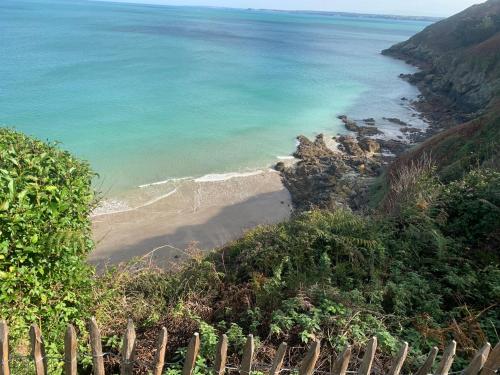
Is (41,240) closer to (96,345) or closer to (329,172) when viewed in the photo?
(96,345)

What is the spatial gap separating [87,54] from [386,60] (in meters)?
59.1

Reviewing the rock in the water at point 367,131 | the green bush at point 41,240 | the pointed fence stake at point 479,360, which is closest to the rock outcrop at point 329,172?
the rock in the water at point 367,131

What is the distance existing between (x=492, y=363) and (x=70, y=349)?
13.1ft

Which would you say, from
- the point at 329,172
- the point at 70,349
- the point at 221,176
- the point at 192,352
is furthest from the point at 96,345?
the point at 329,172

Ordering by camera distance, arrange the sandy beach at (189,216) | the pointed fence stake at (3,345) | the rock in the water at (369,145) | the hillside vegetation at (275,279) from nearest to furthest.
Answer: the pointed fence stake at (3,345)
the hillside vegetation at (275,279)
the sandy beach at (189,216)
the rock in the water at (369,145)

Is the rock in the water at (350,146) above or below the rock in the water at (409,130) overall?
below

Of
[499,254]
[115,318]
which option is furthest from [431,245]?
[115,318]

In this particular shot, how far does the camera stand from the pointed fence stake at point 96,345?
3.49 metres

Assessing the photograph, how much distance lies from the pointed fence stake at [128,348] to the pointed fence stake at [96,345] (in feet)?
0.79

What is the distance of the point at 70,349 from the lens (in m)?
3.53

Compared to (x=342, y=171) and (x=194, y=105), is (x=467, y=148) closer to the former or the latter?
(x=342, y=171)

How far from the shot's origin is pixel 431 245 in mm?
7645

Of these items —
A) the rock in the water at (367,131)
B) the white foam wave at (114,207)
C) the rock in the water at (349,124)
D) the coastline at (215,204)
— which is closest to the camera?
the coastline at (215,204)

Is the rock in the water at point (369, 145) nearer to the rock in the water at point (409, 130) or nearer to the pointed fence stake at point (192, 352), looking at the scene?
the rock in the water at point (409, 130)
